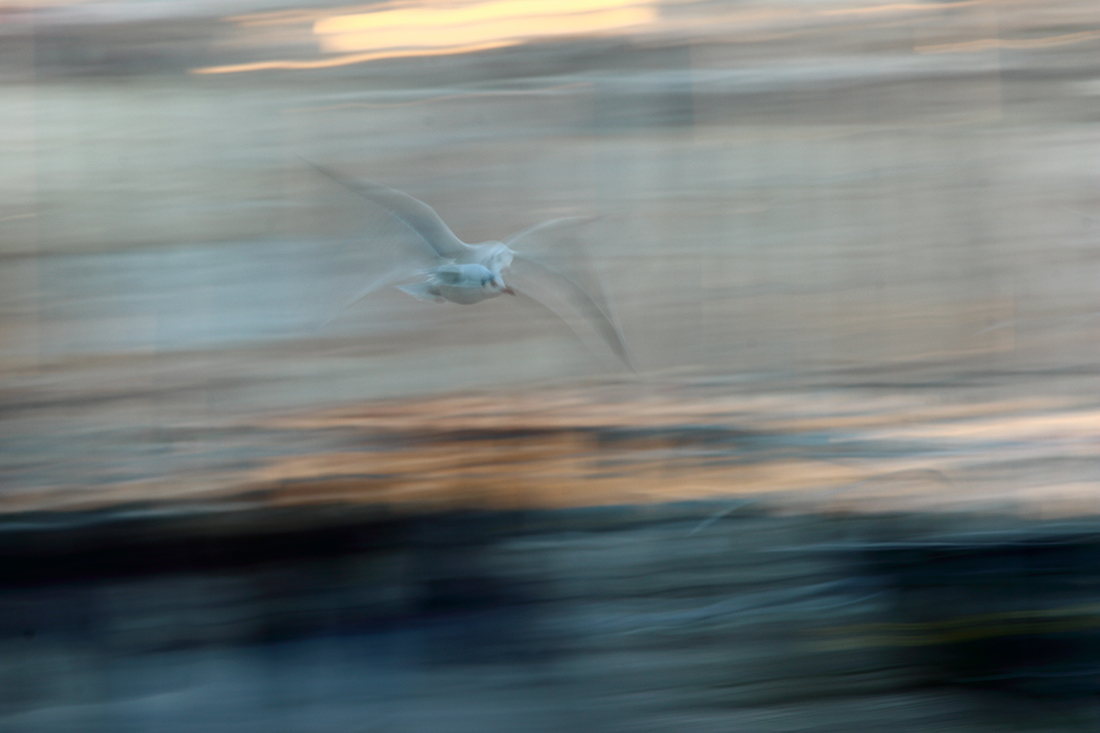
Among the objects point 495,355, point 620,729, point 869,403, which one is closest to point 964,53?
point 869,403

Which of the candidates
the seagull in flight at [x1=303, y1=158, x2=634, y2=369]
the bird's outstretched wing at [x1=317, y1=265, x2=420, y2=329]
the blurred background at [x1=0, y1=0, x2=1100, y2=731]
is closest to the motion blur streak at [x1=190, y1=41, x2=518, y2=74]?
the blurred background at [x1=0, y1=0, x2=1100, y2=731]

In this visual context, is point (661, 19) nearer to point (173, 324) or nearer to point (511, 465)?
point (511, 465)

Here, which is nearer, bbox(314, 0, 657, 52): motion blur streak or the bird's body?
the bird's body

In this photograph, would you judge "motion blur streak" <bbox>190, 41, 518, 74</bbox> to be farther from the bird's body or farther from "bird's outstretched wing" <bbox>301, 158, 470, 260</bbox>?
the bird's body

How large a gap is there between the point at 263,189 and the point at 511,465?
1.41 ft

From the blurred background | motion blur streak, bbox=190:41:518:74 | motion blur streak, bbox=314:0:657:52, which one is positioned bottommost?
the blurred background

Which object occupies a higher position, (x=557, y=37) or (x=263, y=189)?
(x=557, y=37)

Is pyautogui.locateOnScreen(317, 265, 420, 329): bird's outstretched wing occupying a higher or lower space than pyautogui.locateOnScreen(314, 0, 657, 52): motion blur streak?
lower

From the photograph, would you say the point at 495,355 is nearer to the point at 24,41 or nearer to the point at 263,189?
the point at 263,189

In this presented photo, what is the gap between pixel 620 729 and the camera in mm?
748

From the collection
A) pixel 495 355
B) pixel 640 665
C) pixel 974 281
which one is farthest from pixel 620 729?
pixel 974 281

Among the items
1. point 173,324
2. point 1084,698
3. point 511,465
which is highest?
point 173,324

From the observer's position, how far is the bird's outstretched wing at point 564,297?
68 cm

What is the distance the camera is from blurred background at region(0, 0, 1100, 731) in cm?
72
